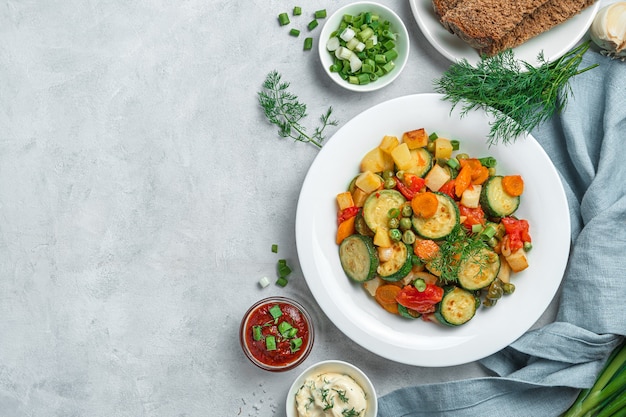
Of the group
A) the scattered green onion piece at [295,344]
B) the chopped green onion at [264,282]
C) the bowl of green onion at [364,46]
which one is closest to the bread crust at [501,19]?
the bowl of green onion at [364,46]

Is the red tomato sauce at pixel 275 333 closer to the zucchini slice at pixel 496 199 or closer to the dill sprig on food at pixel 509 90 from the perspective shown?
the zucchini slice at pixel 496 199

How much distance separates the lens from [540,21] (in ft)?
11.6

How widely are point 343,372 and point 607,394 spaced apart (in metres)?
1.51

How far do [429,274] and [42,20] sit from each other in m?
2.78

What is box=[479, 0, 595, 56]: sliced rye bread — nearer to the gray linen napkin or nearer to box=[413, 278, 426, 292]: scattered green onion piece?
the gray linen napkin

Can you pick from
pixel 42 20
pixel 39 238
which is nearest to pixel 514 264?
pixel 39 238

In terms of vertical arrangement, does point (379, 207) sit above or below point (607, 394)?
above

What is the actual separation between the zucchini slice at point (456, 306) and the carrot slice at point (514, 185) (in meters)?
0.62

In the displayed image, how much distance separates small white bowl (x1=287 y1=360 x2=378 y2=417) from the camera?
11.2 ft

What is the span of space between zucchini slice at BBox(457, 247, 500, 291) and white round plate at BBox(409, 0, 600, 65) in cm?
114

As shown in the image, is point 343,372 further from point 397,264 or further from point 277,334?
point 397,264

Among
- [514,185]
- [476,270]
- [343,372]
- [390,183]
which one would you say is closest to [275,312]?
[343,372]

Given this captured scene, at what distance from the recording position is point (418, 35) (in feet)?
12.4

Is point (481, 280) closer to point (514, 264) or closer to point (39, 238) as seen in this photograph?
point (514, 264)
